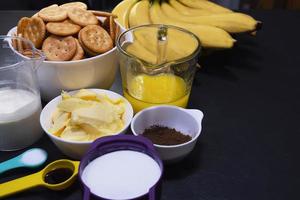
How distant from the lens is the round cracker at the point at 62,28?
27.9 inches

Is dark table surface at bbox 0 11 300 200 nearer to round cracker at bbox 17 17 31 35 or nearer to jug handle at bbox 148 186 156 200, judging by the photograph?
jug handle at bbox 148 186 156 200

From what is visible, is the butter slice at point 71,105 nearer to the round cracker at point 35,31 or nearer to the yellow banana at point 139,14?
the round cracker at point 35,31

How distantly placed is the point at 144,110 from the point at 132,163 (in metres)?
0.13

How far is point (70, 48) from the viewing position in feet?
2.29

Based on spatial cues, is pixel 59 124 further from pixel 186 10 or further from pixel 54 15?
pixel 186 10

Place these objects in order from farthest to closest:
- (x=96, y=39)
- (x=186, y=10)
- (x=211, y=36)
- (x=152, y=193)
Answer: (x=186, y=10), (x=211, y=36), (x=96, y=39), (x=152, y=193)

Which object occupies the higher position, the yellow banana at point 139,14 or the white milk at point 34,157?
the yellow banana at point 139,14

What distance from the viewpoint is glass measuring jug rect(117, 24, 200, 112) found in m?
0.71

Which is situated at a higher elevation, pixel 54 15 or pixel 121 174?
pixel 54 15

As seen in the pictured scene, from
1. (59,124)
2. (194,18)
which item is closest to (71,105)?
(59,124)

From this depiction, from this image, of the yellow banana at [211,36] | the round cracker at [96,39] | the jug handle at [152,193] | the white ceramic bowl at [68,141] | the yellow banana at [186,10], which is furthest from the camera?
the yellow banana at [186,10]

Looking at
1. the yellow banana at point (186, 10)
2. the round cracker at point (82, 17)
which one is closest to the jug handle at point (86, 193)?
the round cracker at point (82, 17)

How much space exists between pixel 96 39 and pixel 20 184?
0.29m

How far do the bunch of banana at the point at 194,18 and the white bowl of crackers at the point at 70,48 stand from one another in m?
0.11
